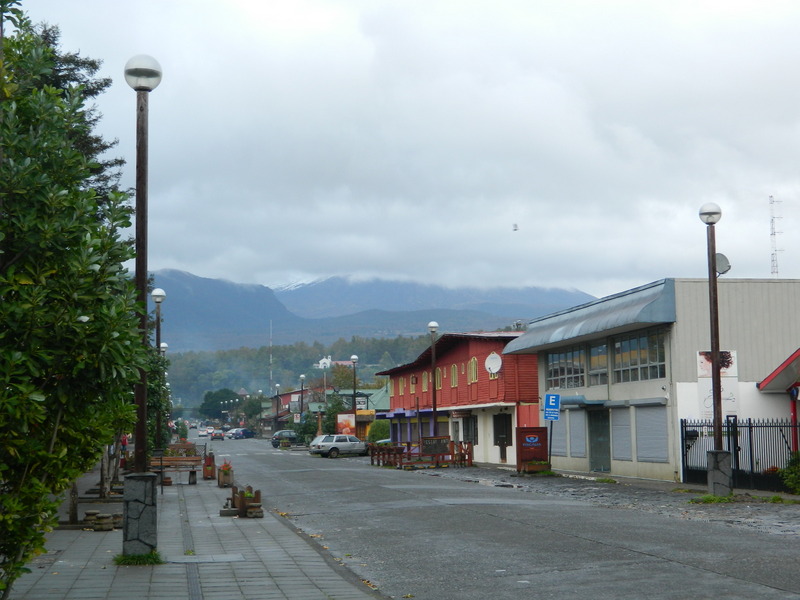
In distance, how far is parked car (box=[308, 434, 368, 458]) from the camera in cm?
6288

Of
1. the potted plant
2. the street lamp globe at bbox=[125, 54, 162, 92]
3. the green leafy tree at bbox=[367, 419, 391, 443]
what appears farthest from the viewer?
the green leafy tree at bbox=[367, 419, 391, 443]

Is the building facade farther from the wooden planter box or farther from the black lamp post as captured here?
the black lamp post

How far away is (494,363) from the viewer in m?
48.6

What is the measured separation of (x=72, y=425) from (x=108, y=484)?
17.7 meters

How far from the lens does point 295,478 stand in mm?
36469

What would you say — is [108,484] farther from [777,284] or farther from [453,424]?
[453,424]

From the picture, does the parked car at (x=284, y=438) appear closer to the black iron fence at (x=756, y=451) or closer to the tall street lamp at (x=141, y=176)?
the black iron fence at (x=756, y=451)

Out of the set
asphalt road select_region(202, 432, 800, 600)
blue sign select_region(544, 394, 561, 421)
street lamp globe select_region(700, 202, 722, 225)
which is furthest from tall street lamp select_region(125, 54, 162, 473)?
blue sign select_region(544, 394, 561, 421)

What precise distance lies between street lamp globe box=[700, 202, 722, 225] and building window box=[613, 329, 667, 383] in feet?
33.2

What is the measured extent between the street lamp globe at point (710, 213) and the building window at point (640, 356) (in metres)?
10.1

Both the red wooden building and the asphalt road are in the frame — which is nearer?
the asphalt road

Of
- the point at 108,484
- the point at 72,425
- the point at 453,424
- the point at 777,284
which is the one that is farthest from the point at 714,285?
the point at 453,424

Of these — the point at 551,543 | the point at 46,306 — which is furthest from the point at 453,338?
the point at 46,306

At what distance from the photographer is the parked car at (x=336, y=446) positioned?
206ft
